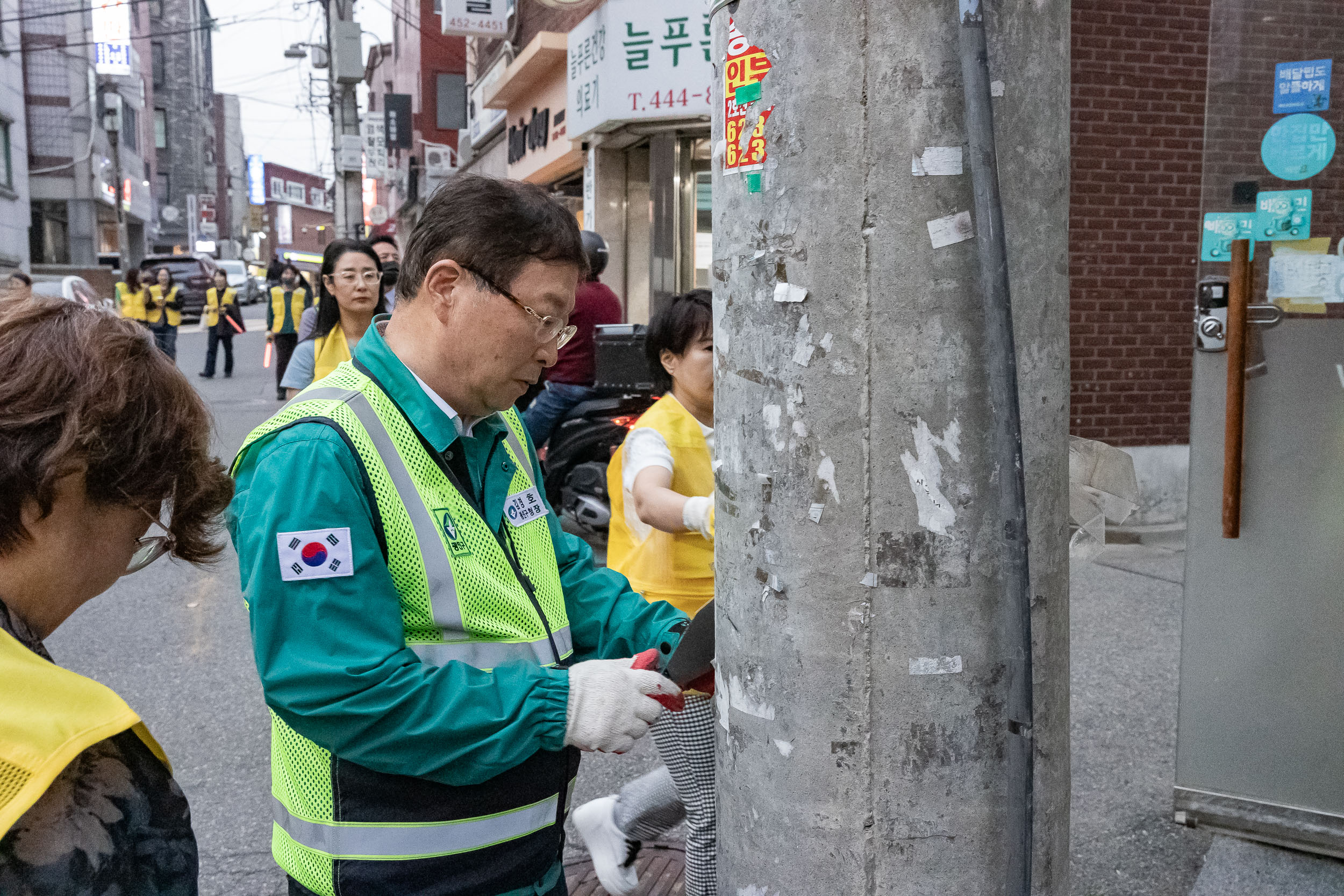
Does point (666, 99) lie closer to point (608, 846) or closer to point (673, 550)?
point (673, 550)

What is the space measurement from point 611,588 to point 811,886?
77 centimetres

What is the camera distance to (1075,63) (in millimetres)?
8203

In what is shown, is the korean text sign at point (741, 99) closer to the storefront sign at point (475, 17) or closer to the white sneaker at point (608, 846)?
the white sneaker at point (608, 846)

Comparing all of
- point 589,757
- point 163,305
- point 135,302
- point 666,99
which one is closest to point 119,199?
point 163,305

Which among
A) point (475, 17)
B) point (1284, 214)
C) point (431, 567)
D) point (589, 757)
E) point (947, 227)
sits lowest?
point (589, 757)

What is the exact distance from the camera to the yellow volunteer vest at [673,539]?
9.95ft

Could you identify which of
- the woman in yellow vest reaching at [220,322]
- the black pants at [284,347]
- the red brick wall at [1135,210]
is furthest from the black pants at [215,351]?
the red brick wall at [1135,210]

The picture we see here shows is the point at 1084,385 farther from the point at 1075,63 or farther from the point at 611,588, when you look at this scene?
the point at 611,588

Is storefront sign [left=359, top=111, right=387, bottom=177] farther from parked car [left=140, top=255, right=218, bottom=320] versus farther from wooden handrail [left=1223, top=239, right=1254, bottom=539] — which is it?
wooden handrail [left=1223, top=239, right=1254, bottom=539]

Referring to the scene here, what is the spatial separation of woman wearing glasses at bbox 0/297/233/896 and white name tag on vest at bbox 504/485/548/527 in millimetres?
610

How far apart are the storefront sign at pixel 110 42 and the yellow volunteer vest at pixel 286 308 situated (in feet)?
105

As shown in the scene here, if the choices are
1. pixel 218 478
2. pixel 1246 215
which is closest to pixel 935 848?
pixel 218 478

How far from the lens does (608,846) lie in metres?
3.31

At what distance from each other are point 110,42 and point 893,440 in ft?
162
